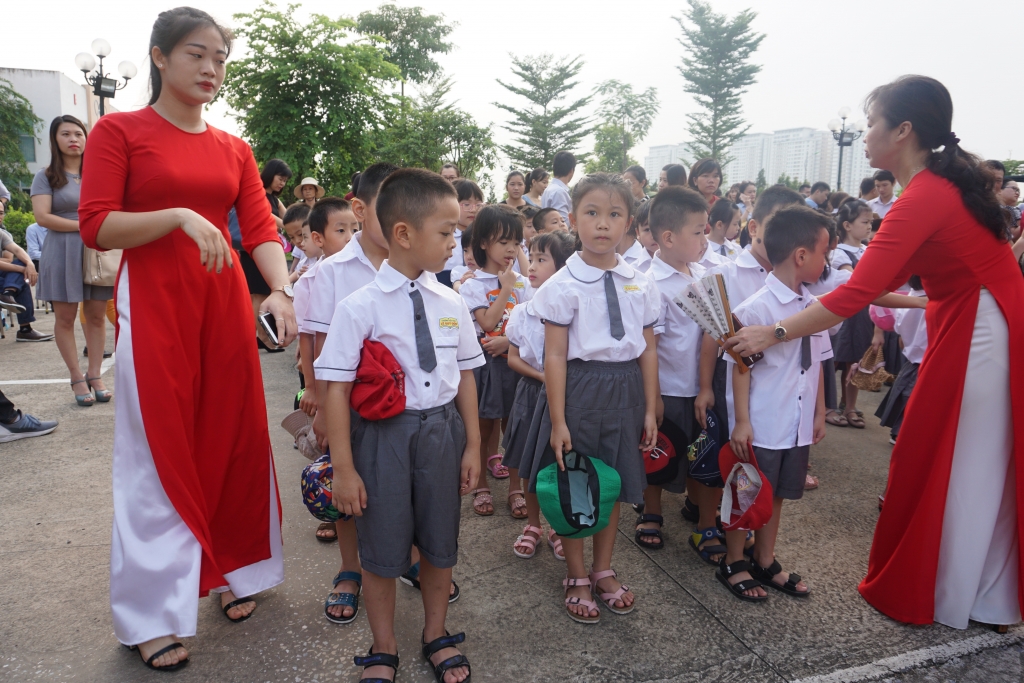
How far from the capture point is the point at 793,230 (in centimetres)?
269

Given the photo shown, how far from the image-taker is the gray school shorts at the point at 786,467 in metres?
2.66

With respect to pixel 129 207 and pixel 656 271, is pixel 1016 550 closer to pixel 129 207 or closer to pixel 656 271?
pixel 656 271

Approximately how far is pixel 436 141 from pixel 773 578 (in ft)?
A: 87.9

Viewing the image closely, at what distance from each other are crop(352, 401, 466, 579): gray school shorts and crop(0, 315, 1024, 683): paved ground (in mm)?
436

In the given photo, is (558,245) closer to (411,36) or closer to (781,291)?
(781,291)

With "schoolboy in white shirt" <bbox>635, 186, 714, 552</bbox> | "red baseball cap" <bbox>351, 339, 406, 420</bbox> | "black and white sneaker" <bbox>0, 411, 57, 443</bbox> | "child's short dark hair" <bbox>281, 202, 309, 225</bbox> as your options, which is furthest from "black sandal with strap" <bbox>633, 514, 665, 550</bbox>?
"black and white sneaker" <bbox>0, 411, 57, 443</bbox>

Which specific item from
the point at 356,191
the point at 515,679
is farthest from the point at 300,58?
the point at 515,679

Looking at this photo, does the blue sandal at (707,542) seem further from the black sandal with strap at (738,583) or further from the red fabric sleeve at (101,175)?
the red fabric sleeve at (101,175)

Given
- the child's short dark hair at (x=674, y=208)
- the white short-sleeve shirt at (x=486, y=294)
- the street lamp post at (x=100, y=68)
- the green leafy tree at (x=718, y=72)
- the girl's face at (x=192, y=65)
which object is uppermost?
the green leafy tree at (x=718, y=72)

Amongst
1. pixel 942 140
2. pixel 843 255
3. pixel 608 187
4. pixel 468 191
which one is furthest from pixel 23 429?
pixel 843 255

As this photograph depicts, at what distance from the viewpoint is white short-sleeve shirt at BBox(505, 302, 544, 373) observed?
293cm

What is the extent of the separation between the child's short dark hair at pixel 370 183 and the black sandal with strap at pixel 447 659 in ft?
5.50

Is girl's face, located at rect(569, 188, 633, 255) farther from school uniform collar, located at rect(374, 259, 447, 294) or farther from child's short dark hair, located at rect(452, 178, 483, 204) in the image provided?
child's short dark hair, located at rect(452, 178, 483, 204)

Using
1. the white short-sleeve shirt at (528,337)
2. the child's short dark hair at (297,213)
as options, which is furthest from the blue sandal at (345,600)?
the child's short dark hair at (297,213)
